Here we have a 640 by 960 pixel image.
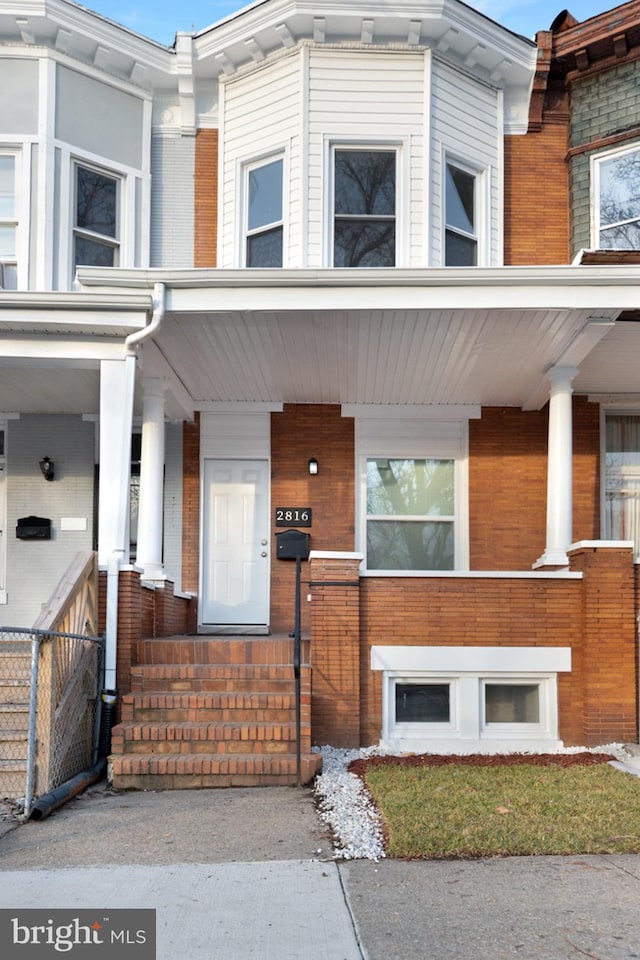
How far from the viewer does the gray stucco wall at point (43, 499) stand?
10430 mm

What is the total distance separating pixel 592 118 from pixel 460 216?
214 cm

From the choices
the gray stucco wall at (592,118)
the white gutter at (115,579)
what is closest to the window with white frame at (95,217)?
the white gutter at (115,579)

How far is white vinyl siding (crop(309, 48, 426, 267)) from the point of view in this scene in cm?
1020

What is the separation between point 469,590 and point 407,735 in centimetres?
140

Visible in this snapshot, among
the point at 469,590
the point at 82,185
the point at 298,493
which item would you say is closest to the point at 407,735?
the point at 469,590

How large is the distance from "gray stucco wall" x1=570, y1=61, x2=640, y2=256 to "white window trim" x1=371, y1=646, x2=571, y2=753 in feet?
17.9

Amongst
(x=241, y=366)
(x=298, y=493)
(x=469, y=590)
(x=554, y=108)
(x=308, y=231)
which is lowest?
(x=469, y=590)

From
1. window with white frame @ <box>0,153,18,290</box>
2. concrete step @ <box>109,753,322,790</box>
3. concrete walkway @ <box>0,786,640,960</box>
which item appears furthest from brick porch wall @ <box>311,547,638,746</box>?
window with white frame @ <box>0,153,18,290</box>

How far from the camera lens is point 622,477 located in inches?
416

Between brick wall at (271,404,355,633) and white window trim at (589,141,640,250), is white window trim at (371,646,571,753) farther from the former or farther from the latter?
white window trim at (589,141,640,250)

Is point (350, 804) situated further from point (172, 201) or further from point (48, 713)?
point (172, 201)

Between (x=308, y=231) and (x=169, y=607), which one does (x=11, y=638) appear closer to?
(x=169, y=607)

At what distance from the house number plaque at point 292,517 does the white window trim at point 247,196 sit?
2.89m

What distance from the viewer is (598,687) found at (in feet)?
25.7
